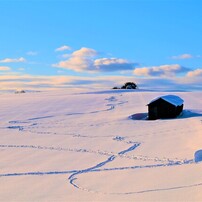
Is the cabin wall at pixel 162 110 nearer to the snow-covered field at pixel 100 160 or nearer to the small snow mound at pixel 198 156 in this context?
the snow-covered field at pixel 100 160

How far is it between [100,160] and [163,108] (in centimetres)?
1665

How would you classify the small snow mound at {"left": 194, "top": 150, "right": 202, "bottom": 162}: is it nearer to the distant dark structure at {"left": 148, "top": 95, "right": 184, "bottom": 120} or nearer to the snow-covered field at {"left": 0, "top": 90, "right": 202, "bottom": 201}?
the snow-covered field at {"left": 0, "top": 90, "right": 202, "bottom": 201}

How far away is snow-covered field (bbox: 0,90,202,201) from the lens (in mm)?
9172

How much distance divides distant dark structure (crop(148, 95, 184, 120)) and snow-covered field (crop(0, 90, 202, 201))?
339cm

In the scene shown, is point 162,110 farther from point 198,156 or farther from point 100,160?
point 100,160

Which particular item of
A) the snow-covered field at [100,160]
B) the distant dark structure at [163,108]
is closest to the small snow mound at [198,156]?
the snow-covered field at [100,160]

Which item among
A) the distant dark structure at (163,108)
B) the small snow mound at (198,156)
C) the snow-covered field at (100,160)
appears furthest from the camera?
the distant dark structure at (163,108)

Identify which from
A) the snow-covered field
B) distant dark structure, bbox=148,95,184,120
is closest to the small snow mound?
the snow-covered field

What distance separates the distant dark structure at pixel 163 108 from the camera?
2906 centimetres

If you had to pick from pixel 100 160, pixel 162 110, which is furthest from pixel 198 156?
pixel 162 110

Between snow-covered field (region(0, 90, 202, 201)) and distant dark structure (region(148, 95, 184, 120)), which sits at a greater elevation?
distant dark structure (region(148, 95, 184, 120))

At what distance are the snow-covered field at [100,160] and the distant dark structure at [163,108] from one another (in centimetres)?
339

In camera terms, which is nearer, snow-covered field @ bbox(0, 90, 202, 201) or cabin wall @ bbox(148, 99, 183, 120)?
snow-covered field @ bbox(0, 90, 202, 201)

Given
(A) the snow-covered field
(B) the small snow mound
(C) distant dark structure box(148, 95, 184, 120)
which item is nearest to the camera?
(A) the snow-covered field
